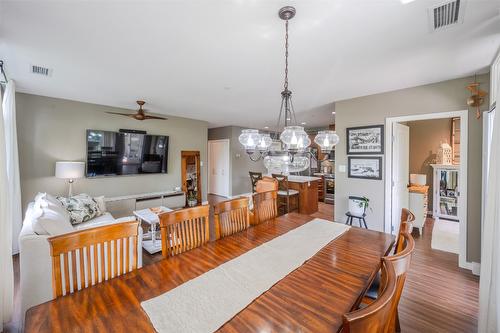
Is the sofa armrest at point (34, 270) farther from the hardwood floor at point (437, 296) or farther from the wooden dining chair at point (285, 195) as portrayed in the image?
the wooden dining chair at point (285, 195)

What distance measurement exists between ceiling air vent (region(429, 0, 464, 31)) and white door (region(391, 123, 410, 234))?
197cm

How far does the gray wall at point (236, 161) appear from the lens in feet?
24.0

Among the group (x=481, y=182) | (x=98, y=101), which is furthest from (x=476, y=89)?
(x=98, y=101)

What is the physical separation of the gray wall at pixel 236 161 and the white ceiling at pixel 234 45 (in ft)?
12.9

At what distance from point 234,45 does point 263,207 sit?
1767 mm

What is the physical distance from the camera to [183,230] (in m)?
1.74

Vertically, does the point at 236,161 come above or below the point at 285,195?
above

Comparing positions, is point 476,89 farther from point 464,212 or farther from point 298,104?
point 298,104

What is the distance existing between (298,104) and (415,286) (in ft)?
11.0

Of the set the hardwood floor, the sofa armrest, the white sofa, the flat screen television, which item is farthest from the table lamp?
the sofa armrest

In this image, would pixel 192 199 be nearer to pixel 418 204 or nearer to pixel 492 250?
pixel 418 204

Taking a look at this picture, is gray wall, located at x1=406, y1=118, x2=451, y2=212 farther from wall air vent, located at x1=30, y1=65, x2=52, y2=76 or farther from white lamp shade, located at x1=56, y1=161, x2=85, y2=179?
white lamp shade, located at x1=56, y1=161, x2=85, y2=179

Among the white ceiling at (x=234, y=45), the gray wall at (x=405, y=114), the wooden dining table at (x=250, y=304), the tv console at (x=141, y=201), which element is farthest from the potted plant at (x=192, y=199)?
the wooden dining table at (x=250, y=304)

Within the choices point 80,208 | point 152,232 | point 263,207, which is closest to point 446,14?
point 263,207
